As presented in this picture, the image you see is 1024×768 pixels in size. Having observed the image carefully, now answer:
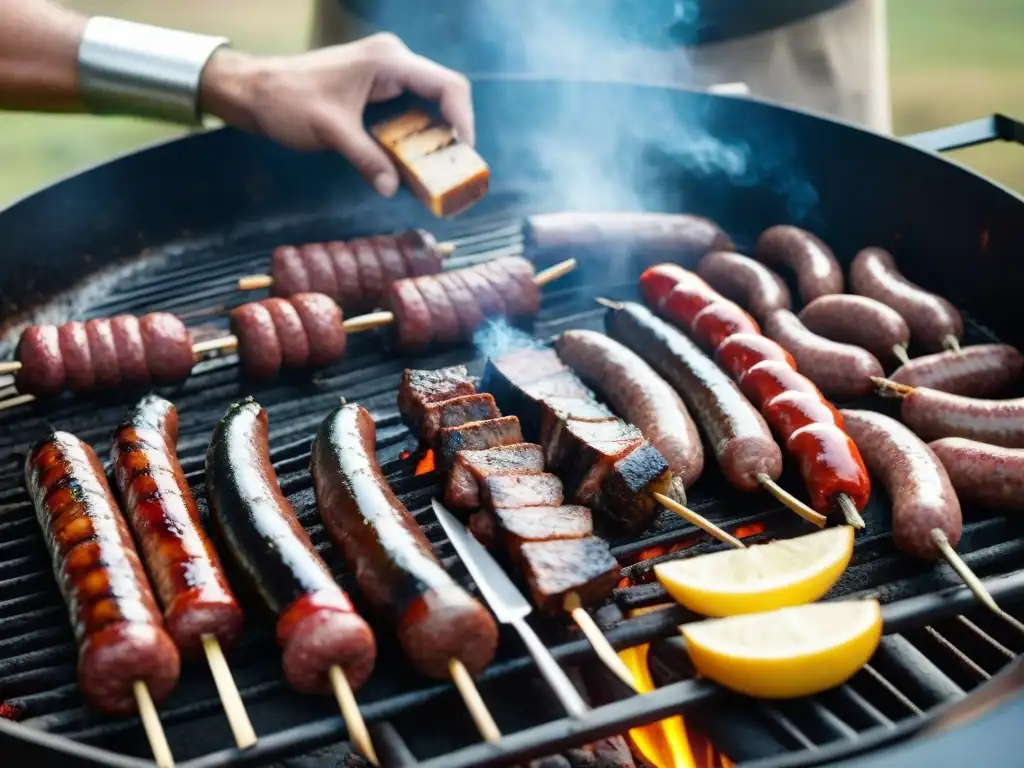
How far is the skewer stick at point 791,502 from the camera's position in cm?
312

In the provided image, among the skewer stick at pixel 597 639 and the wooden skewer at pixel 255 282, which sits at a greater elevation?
the wooden skewer at pixel 255 282

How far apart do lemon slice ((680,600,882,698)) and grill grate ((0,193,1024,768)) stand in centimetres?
8

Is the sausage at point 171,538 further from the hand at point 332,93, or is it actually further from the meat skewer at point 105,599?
the hand at point 332,93

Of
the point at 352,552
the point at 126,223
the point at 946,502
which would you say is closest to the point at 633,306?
the point at 946,502

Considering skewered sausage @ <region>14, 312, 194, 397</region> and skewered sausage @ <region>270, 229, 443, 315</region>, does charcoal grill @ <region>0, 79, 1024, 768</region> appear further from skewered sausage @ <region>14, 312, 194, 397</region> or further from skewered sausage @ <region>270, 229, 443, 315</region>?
skewered sausage @ <region>270, 229, 443, 315</region>

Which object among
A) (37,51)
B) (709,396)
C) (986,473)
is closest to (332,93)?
(37,51)

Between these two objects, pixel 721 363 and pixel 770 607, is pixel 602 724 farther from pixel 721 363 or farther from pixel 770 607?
pixel 721 363

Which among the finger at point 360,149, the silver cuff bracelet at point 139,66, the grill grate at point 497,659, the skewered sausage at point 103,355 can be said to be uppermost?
the silver cuff bracelet at point 139,66

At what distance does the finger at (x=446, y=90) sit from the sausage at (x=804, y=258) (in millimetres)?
1529

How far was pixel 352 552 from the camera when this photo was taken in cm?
284

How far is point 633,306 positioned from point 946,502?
5.18 feet

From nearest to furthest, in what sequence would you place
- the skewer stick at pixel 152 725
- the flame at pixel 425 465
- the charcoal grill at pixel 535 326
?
the skewer stick at pixel 152 725 < the charcoal grill at pixel 535 326 < the flame at pixel 425 465

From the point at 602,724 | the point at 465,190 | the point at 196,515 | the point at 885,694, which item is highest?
the point at 465,190

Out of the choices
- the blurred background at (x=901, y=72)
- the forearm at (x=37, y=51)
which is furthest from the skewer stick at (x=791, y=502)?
the blurred background at (x=901, y=72)
